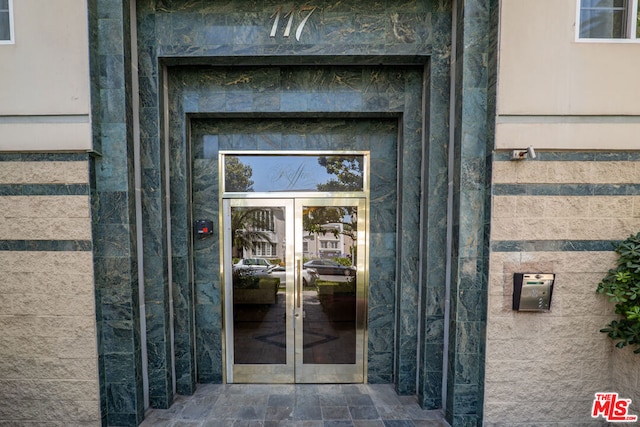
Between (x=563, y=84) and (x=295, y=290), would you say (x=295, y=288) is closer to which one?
(x=295, y=290)

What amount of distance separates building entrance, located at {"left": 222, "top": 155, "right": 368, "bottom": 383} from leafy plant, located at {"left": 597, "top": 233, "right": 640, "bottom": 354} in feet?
7.61

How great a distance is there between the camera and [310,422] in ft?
9.29

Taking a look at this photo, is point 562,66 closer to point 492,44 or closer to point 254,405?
point 492,44

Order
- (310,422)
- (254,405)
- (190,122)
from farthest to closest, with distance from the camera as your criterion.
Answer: (190,122)
(254,405)
(310,422)

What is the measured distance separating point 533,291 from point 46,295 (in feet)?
15.3

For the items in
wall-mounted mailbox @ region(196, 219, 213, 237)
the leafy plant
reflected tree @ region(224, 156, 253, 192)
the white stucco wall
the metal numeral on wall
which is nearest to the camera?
the leafy plant

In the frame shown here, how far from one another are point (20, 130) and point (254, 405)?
12.0ft

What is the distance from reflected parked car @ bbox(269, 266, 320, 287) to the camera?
3498 mm

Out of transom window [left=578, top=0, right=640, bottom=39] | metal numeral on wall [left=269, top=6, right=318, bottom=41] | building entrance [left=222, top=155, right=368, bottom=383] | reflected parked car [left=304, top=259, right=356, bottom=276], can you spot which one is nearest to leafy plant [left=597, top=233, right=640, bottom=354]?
transom window [left=578, top=0, right=640, bottom=39]

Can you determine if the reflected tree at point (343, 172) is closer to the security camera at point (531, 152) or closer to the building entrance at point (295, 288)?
the building entrance at point (295, 288)

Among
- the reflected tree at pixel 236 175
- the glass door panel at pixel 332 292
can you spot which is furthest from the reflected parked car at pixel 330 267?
the reflected tree at pixel 236 175

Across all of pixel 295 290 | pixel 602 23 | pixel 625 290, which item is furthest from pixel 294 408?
pixel 602 23

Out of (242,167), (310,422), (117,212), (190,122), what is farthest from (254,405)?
(190,122)

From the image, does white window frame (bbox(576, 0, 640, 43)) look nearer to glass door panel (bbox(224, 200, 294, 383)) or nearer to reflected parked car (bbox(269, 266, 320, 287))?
glass door panel (bbox(224, 200, 294, 383))
